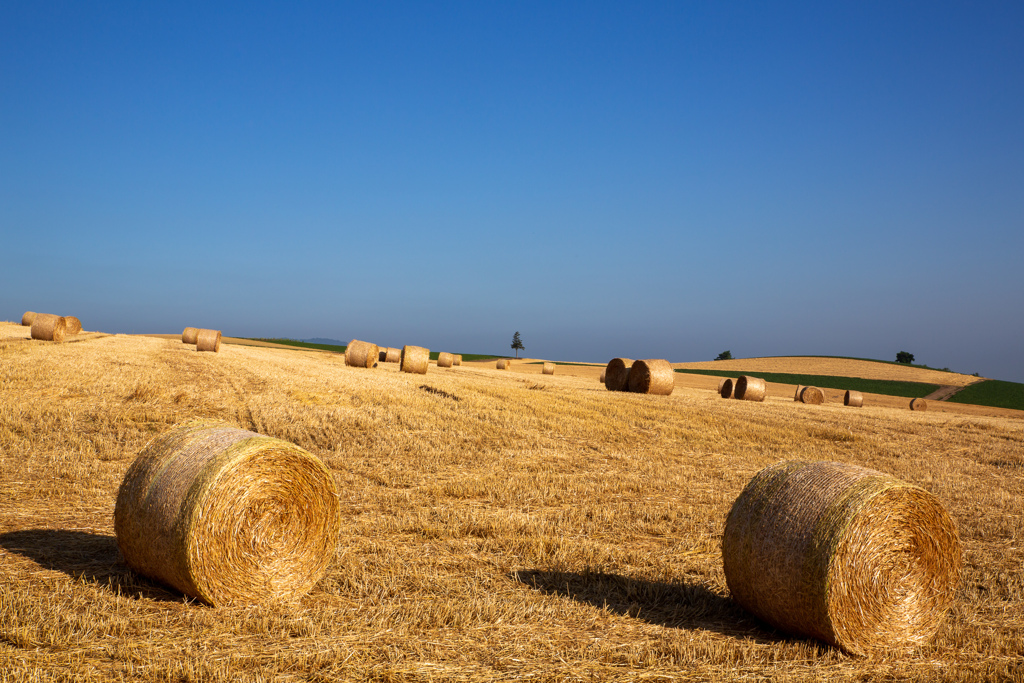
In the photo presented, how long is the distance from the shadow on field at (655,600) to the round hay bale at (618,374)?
19.6 m

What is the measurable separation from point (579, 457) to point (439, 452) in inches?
93.0

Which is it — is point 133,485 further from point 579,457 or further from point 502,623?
point 579,457

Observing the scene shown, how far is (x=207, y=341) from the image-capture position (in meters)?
32.0

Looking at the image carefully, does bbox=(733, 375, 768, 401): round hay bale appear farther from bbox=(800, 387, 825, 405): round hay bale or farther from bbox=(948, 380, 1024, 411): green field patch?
bbox=(948, 380, 1024, 411): green field patch

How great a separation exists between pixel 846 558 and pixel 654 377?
64.3ft

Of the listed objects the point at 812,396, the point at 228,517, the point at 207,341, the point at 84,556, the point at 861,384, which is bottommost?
the point at 84,556

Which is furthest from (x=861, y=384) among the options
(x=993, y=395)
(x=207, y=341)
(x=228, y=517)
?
(x=228, y=517)

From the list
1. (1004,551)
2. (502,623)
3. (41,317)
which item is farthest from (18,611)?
(41,317)

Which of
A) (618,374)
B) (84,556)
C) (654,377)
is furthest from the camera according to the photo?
(618,374)

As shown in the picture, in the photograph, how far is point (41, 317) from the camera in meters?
27.1

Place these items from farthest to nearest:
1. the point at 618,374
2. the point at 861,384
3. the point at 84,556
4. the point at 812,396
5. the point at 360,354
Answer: the point at 861,384, the point at 812,396, the point at 360,354, the point at 618,374, the point at 84,556

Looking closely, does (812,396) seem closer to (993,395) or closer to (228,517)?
(993,395)

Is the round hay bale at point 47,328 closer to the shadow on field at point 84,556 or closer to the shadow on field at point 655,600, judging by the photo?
the shadow on field at point 84,556

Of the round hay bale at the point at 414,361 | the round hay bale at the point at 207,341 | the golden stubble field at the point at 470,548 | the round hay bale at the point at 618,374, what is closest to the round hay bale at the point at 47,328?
the round hay bale at the point at 207,341
